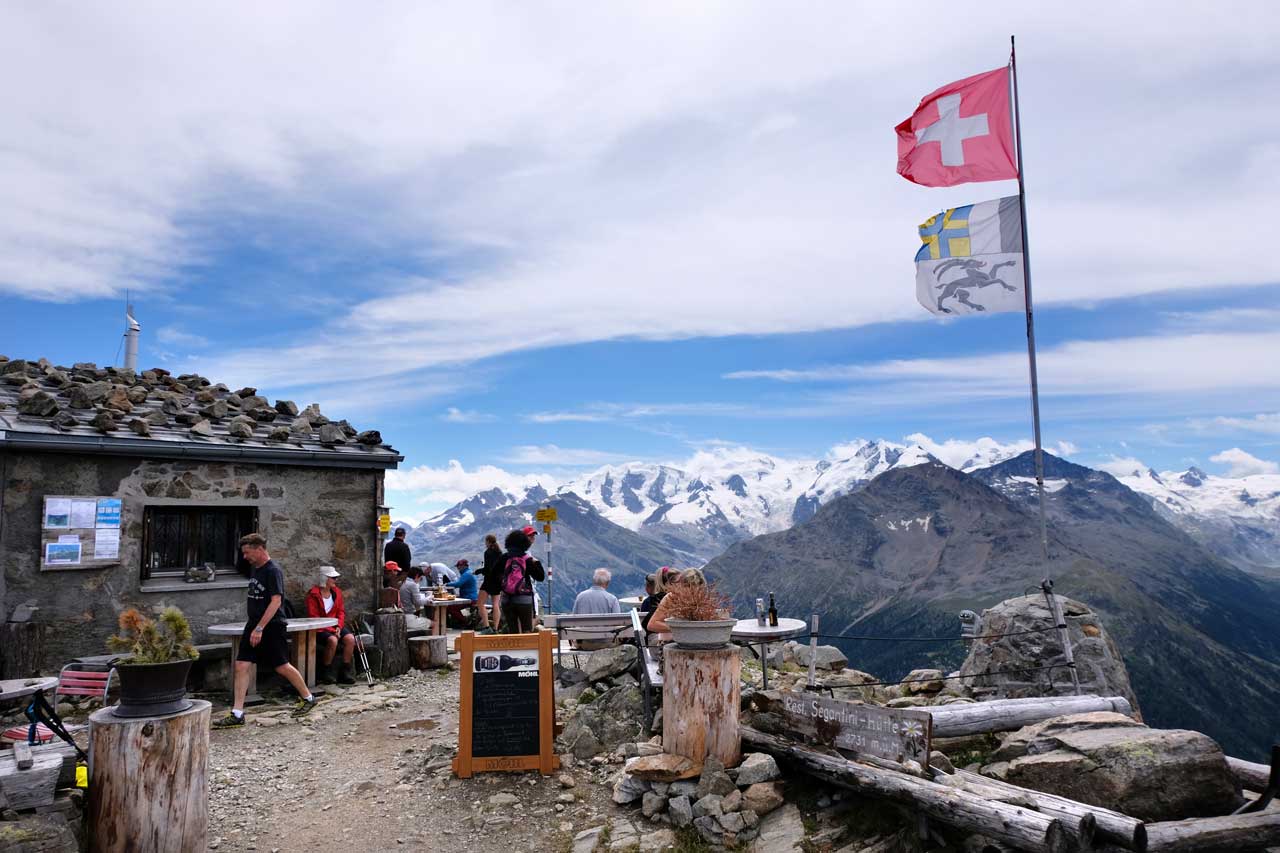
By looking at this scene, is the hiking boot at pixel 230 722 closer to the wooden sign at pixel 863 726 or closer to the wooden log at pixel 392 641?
the wooden log at pixel 392 641


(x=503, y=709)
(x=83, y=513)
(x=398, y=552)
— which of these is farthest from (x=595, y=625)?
(x=83, y=513)

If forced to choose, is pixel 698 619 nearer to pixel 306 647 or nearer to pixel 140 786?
pixel 140 786

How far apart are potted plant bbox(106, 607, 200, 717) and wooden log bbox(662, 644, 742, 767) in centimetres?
412

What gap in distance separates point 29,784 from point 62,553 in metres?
6.85

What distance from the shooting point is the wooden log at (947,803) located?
5.55m

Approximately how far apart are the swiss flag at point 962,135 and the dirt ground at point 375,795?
9.31 m

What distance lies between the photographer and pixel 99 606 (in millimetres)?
12031

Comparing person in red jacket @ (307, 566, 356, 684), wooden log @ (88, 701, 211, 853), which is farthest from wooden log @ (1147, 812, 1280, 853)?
person in red jacket @ (307, 566, 356, 684)

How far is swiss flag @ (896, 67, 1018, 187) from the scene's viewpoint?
1191cm

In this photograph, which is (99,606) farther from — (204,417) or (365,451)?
(365,451)

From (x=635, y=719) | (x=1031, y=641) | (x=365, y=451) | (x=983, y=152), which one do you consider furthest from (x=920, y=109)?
(x=365, y=451)

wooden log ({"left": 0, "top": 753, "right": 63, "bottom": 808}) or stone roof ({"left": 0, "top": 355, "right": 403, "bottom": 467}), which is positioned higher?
stone roof ({"left": 0, "top": 355, "right": 403, "bottom": 467})

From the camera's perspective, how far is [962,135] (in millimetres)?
12234

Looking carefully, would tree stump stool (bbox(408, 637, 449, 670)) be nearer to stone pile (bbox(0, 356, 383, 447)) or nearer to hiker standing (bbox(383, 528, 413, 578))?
stone pile (bbox(0, 356, 383, 447))
